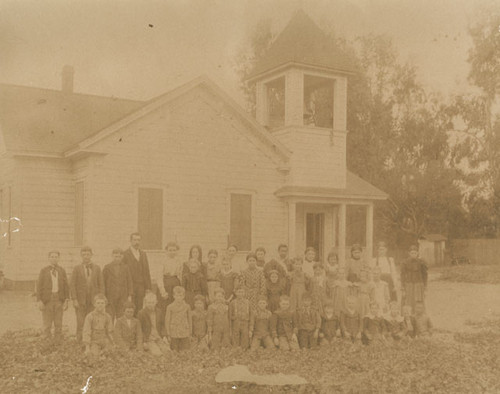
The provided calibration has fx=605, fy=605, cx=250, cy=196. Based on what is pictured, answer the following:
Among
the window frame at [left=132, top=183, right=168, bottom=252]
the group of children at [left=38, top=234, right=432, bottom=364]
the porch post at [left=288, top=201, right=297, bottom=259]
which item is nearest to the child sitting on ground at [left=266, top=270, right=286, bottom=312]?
the group of children at [left=38, top=234, right=432, bottom=364]

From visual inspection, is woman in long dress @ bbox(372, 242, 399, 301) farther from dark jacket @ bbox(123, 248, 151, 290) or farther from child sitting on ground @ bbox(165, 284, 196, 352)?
dark jacket @ bbox(123, 248, 151, 290)

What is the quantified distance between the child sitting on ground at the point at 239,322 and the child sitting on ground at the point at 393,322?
212 cm

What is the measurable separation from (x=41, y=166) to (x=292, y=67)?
225 inches

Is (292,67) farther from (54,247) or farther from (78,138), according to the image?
(54,247)

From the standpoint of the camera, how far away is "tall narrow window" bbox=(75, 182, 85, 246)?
1021cm

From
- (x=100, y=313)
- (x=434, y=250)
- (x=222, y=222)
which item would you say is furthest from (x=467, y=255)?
(x=100, y=313)

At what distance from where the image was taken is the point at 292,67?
524 inches

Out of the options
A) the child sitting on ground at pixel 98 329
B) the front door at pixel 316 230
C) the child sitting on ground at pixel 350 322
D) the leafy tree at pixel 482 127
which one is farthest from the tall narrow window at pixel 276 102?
the child sitting on ground at pixel 98 329

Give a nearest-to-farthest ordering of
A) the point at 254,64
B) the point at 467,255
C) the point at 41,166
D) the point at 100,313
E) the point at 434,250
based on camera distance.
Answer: the point at 100,313 < the point at 41,166 < the point at 254,64 < the point at 467,255 < the point at 434,250

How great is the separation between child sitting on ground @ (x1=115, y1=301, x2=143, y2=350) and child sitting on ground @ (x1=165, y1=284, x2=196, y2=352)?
38 cm

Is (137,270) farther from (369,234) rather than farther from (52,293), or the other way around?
(369,234)

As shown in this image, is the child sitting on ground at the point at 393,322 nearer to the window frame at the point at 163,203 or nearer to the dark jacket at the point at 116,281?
the dark jacket at the point at 116,281

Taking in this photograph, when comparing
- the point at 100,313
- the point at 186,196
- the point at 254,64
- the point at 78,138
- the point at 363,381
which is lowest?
the point at 363,381

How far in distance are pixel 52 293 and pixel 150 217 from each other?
112 inches
